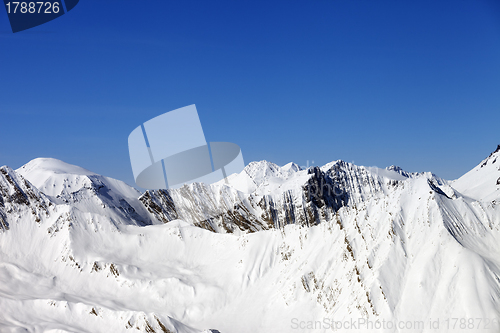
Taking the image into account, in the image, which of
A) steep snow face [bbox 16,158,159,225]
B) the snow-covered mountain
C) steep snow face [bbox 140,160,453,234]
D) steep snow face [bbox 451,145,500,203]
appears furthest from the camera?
steep snow face [bbox 16,158,159,225]

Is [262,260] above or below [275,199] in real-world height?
below

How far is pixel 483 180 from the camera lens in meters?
141

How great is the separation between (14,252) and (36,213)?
1587cm

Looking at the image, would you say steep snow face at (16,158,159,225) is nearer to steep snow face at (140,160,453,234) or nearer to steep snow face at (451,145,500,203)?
steep snow face at (140,160,453,234)

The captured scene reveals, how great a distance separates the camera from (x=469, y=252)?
80.6 metres

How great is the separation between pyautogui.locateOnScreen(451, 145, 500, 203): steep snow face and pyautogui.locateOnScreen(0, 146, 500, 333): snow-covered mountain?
773 mm

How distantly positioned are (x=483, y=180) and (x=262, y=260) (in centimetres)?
8583

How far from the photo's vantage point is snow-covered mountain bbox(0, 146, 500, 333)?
8081cm

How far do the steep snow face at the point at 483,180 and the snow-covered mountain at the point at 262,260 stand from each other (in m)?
0.77

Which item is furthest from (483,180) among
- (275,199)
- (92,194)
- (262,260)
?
(92,194)

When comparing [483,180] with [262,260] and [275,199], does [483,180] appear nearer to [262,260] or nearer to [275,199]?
[275,199]

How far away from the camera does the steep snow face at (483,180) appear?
12253 cm

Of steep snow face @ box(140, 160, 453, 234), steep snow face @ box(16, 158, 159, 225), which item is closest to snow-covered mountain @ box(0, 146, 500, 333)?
steep snow face @ box(140, 160, 453, 234)

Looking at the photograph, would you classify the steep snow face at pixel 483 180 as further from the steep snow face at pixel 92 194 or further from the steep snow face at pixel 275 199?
the steep snow face at pixel 92 194
